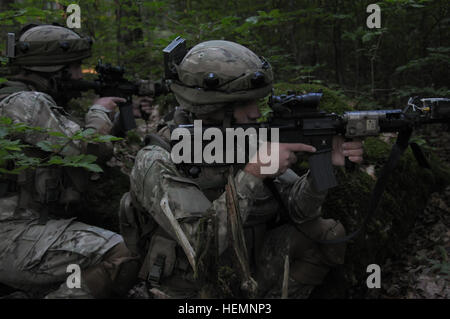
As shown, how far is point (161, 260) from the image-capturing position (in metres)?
2.85

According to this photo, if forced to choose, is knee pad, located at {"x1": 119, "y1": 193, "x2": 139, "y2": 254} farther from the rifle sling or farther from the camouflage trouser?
the rifle sling

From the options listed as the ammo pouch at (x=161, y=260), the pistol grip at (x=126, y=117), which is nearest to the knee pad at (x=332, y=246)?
the ammo pouch at (x=161, y=260)

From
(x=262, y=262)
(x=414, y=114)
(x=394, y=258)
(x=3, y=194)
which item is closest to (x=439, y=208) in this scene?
(x=394, y=258)

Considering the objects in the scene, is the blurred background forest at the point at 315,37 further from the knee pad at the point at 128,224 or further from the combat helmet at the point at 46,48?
the knee pad at the point at 128,224

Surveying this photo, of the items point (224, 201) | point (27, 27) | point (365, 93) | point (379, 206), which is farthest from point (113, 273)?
point (365, 93)

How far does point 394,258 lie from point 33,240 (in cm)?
351

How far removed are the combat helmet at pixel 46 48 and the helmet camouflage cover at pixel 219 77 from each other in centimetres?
186

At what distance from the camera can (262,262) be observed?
10.4 ft

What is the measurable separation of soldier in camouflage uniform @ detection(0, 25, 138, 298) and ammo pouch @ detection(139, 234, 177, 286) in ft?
1.51

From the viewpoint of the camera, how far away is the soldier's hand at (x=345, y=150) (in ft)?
9.18

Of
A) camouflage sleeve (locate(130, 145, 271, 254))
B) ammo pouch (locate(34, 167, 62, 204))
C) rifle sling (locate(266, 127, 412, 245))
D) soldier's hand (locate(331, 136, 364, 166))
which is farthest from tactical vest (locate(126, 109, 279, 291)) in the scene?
ammo pouch (locate(34, 167, 62, 204))

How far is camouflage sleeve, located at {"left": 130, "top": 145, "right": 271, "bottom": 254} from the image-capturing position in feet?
8.19

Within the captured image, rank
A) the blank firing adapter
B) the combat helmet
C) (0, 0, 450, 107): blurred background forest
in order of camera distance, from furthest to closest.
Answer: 1. (0, 0, 450, 107): blurred background forest
2. the combat helmet
3. the blank firing adapter
